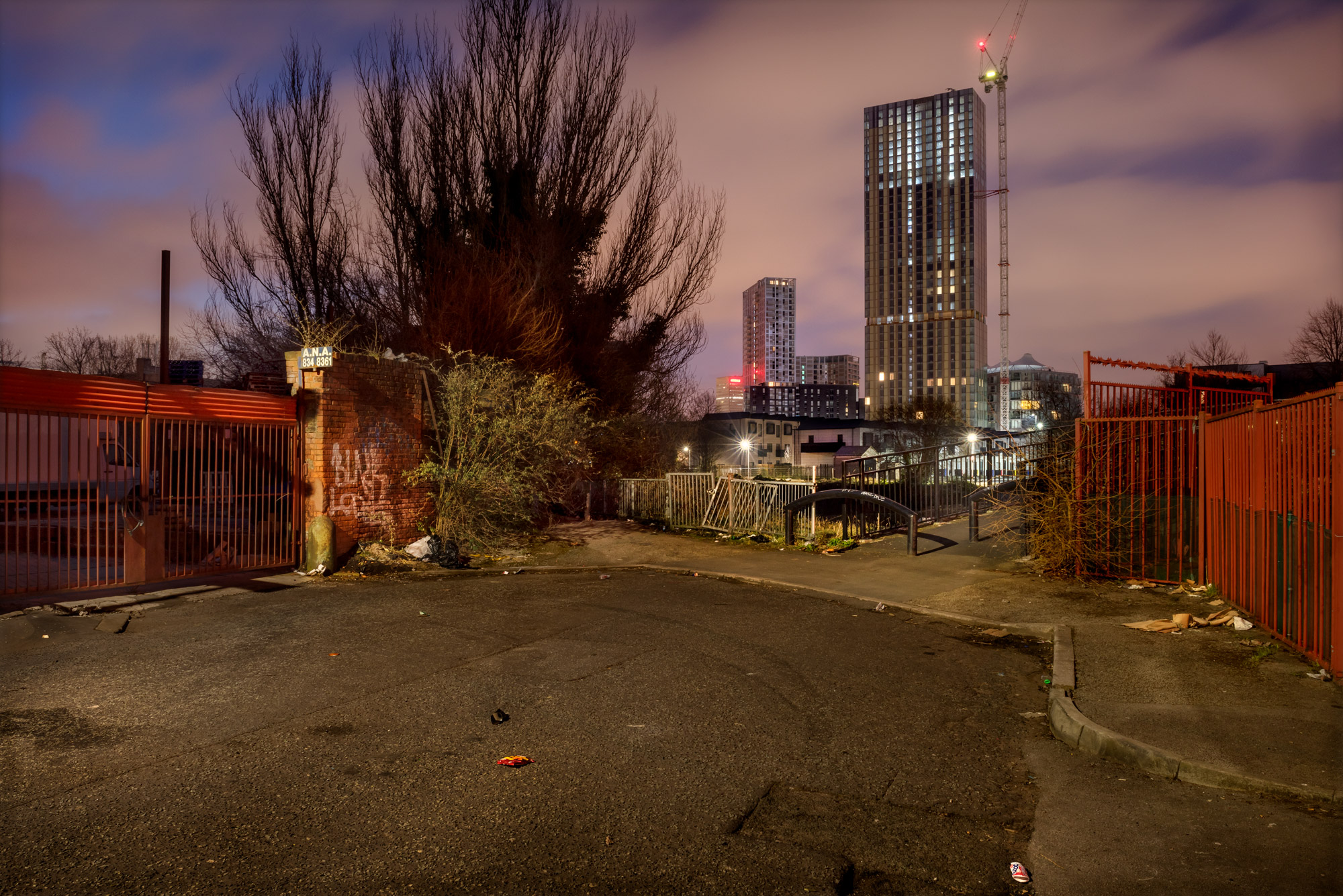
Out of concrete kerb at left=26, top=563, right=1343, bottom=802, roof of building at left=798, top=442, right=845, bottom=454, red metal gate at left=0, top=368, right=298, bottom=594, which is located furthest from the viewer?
roof of building at left=798, top=442, right=845, bottom=454

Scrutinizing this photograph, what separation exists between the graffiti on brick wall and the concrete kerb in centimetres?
283

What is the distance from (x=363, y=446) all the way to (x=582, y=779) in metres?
9.57

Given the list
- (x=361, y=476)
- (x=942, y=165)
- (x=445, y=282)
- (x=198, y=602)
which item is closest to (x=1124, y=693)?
(x=198, y=602)

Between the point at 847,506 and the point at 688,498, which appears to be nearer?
the point at 847,506

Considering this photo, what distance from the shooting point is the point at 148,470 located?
1016 cm

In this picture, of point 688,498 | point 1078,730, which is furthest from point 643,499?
point 1078,730

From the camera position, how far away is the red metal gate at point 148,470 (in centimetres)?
931

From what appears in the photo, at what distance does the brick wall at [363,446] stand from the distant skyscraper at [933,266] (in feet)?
589

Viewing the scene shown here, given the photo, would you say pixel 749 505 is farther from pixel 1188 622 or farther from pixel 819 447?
pixel 819 447

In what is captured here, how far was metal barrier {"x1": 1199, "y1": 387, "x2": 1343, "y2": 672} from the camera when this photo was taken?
567cm

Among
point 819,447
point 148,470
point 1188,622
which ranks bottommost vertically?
point 1188,622

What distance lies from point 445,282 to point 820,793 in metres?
18.7

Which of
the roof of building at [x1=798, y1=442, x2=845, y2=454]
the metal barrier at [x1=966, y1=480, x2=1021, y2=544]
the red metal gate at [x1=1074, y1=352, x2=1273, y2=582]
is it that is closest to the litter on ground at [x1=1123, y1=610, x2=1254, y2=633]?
the red metal gate at [x1=1074, y1=352, x2=1273, y2=582]

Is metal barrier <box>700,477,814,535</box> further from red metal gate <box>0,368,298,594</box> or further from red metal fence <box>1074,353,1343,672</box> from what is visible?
red metal gate <box>0,368,298,594</box>
